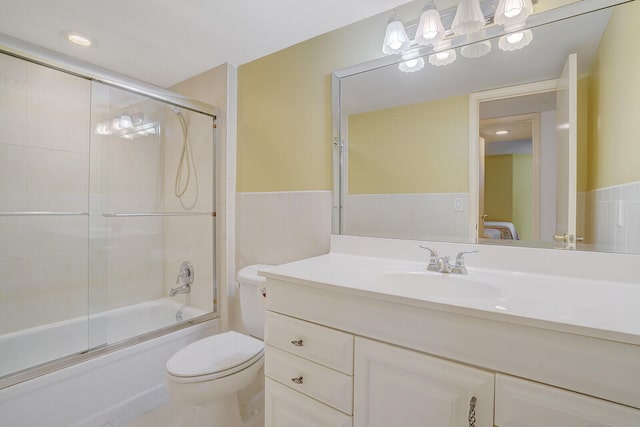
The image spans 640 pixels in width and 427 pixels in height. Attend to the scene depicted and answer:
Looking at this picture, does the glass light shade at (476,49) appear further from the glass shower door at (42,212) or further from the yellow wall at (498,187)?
the glass shower door at (42,212)

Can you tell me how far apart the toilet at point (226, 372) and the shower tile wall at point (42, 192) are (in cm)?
109

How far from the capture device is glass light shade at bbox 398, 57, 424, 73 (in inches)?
53.1

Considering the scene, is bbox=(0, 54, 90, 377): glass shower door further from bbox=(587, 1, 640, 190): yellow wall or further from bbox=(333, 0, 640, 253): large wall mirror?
bbox=(587, 1, 640, 190): yellow wall

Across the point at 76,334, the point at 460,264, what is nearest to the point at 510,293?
the point at 460,264

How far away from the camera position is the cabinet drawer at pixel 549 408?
1.92 ft

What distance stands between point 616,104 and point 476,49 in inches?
20.5

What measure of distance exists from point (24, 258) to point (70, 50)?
1.26 m

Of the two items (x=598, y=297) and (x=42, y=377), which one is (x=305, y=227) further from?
(x=42, y=377)

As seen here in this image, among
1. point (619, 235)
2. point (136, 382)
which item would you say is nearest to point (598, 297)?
point (619, 235)

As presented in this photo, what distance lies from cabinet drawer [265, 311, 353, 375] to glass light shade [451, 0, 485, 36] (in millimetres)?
1250

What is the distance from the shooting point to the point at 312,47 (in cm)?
167

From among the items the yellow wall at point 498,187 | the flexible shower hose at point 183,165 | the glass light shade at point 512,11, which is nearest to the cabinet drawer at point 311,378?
the yellow wall at point 498,187

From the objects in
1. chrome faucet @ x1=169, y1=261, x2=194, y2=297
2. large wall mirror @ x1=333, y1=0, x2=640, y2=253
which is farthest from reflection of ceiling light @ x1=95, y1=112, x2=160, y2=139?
large wall mirror @ x1=333, y1=0, x2=640, y2=253

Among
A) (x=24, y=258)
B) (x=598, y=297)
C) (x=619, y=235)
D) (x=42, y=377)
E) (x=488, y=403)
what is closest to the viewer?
(x=488, y=403)
